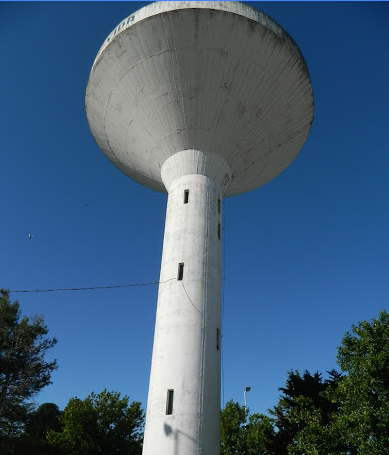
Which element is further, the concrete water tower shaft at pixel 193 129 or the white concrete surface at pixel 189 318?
the concrete water tower shaft at pixel 193 129

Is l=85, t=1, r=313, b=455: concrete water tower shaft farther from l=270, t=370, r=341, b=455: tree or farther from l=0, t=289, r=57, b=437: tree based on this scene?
l=0, t=289, r=57, b=437: tree

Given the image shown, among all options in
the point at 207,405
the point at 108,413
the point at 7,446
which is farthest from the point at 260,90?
the point at 7,446

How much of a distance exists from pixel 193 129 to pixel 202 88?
1860 millimetres

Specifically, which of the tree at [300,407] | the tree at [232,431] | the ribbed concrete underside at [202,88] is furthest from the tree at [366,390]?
the tree at [232,431]

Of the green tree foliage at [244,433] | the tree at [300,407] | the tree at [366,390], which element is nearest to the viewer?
the tree at [366,390]

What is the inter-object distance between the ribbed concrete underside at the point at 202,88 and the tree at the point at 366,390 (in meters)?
9.79

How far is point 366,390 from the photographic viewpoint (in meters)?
16.3

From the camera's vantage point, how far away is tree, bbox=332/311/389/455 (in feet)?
50.1

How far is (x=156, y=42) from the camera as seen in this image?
626 inches

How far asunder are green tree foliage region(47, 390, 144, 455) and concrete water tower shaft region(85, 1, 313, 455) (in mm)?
16903

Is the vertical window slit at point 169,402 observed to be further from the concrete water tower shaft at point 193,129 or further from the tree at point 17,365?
the tree at point 17,365

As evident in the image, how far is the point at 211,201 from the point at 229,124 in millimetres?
3567

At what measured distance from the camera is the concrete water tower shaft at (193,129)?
1388cm

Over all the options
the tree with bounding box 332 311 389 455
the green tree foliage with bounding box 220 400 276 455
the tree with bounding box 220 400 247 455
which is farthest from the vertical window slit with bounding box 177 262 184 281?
the tree with bounding box 220 400 247 455
